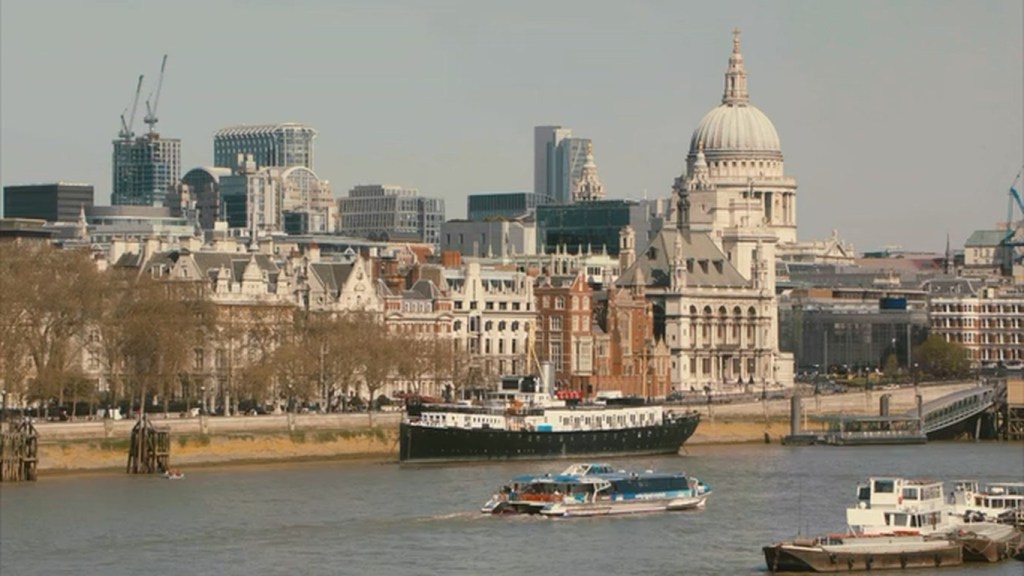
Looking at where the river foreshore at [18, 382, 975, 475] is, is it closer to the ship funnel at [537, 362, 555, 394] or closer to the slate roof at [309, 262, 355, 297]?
the ship funnel at [537, 362, 555, 394]

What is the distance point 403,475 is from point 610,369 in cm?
5673

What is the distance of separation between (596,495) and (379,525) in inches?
352

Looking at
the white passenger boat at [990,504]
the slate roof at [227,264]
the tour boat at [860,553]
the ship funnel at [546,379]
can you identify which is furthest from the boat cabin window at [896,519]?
the slate roof at [227,264]

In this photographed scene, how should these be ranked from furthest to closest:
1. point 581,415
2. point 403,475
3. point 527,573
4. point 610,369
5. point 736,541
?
point 610,369, point 581,415, point 403,475, point 736,541, point 527,573

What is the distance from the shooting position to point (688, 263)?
184 meters

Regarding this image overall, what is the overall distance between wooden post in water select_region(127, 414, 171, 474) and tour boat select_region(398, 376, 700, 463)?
1207cm

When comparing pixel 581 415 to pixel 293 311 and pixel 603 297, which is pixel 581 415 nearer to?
pixel 293 311

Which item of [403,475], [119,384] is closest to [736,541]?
[403,475]

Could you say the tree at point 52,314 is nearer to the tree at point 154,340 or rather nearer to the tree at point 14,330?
the tree at point 14,330

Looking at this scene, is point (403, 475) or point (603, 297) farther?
point (603, 297)

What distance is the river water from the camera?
85.1 metres

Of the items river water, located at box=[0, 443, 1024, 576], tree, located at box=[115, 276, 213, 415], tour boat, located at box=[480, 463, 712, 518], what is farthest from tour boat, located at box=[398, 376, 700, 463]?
tour boat, located at box=[480, 463, 712, 518]

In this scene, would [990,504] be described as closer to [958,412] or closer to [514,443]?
[514,443]

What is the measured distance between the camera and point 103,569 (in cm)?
8375
